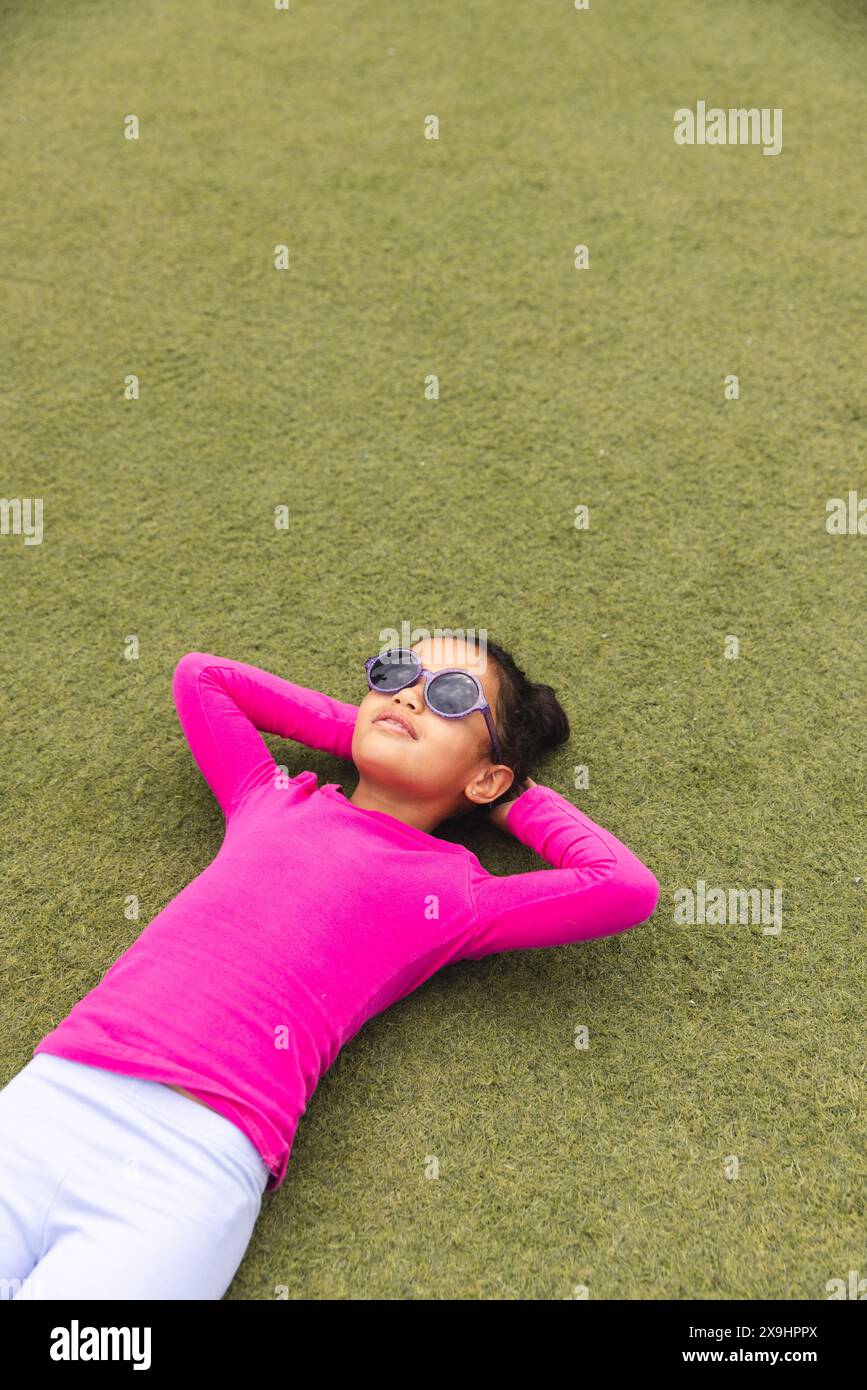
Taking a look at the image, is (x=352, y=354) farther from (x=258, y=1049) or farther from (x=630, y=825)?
(x=258, y=1049)

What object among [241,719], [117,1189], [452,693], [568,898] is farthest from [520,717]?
[117,1189]

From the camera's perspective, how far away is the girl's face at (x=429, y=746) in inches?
85.7

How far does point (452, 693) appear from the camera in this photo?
2.19 metres

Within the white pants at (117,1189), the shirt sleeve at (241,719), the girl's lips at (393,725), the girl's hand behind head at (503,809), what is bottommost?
the white pants at (117,1189)

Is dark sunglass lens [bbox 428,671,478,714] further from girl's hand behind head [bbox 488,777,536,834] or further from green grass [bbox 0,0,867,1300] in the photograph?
green grass [bbox 0,0,867,1300]

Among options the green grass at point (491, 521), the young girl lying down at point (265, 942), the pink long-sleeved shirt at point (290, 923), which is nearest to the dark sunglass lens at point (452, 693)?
the young girl lying down at point (265, 942)

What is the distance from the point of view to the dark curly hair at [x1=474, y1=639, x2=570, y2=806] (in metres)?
2.28

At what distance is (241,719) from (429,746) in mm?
455

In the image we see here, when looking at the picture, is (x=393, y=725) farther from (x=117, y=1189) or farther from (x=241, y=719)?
(x=117, y=1189)

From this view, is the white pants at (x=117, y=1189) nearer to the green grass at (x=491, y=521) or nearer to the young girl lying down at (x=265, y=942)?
the young girl lying down at (x=265, y=942)

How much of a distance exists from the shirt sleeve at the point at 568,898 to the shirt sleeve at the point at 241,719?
49 cm

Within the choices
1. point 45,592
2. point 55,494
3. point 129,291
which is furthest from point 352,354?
point 45,592

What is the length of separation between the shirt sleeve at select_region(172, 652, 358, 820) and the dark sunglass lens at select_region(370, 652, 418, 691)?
0.22 metres

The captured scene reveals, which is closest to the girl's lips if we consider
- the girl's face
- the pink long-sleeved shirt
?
the girl's face
